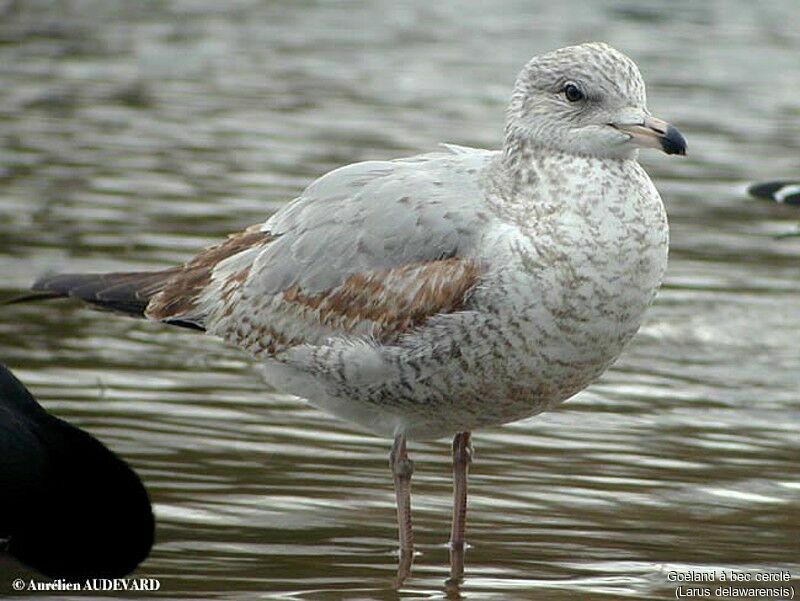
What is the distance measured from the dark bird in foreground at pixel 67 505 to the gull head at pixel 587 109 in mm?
1689

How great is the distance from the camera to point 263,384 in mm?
8445

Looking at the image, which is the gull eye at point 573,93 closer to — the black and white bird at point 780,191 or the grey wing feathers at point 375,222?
the grey wing feathers at point 375,222

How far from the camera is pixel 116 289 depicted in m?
7.36

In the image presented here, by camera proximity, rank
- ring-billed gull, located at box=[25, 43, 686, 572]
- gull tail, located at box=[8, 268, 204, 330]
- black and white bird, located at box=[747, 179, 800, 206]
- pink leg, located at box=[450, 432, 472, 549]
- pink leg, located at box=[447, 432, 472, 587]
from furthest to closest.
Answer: black and white bird, located at box=[747, 179, 800, 206]
gull tail, located at box=[8, 268, 204, 330]
pink leg, located at box=[450, 432, 472, 549]
pink leg, located at box=[447, 432, 472, 587]
ring-billed gull, located at box=[25, 43, 686, 572]

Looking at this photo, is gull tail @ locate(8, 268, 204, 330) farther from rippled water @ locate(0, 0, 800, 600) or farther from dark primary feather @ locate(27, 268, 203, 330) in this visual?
rippled water @ locate(0, 0, 800, 600)

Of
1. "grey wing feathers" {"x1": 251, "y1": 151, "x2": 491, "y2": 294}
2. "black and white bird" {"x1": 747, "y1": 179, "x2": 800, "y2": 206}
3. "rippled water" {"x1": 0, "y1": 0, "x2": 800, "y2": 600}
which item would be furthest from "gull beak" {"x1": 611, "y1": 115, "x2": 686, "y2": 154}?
"black and white bird" {"x1": 747, "y1": 179, "x2": 800, "y2": 206}

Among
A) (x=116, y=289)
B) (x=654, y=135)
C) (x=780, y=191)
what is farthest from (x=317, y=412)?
(x=780, y=191)

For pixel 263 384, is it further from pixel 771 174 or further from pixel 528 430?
pixel 771 174

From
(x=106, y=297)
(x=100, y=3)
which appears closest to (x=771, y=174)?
(x=106, y=297)

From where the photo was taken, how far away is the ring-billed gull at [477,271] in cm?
598

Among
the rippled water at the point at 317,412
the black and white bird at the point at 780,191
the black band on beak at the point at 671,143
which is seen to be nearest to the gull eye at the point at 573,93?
the black band on beak at the point at 671,143

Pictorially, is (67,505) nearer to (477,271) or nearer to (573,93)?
(477,271)

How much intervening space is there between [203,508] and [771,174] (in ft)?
23.2

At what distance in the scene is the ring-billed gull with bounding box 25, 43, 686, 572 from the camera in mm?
5977
